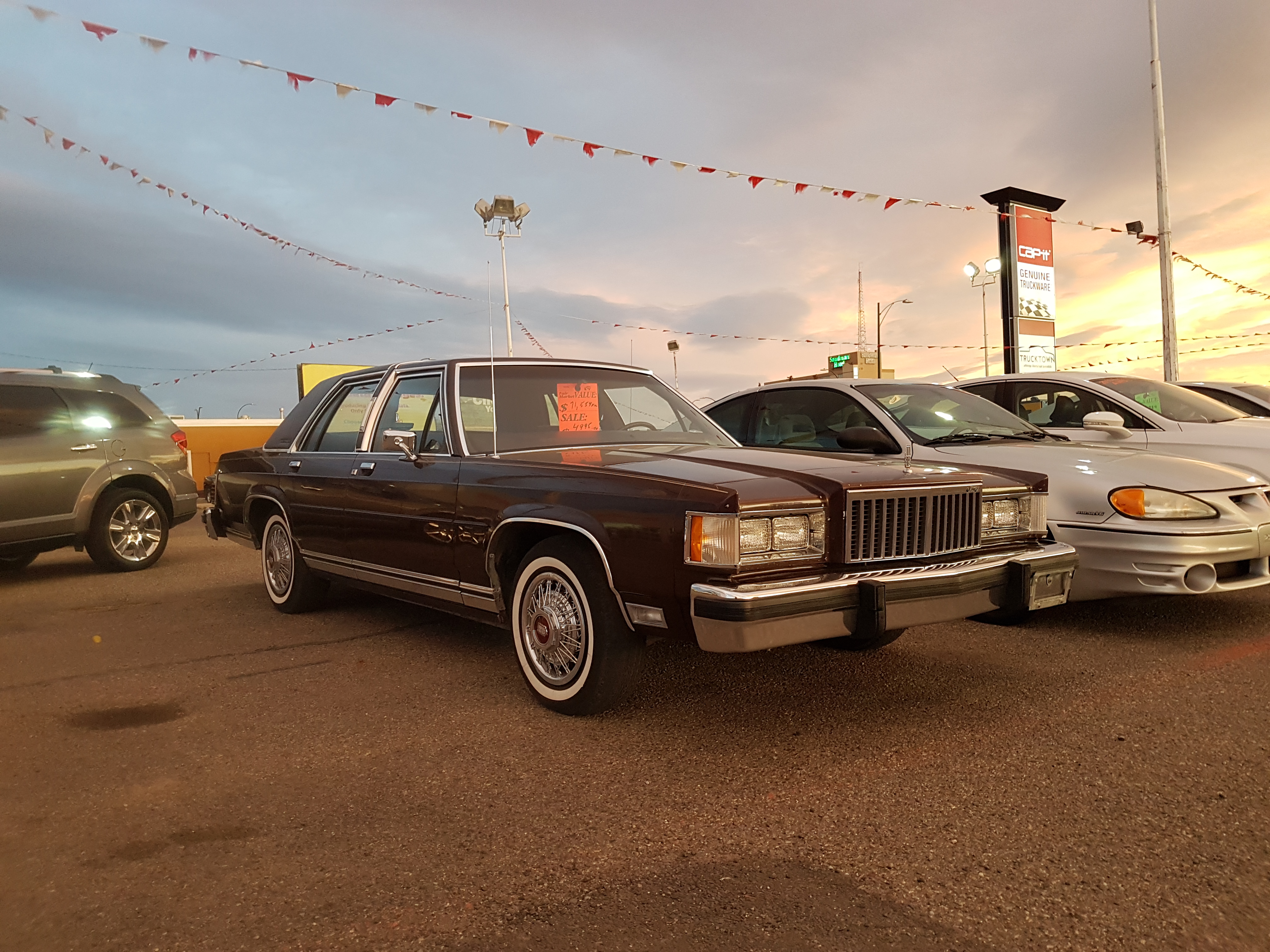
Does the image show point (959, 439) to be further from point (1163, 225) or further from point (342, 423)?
point (1163, 225)

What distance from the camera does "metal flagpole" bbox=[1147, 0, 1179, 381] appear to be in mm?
15164

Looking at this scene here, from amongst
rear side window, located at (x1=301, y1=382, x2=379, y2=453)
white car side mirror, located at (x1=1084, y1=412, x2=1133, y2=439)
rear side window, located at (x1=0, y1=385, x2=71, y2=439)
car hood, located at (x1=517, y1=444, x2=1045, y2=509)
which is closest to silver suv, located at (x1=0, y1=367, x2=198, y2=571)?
rear side window, located at (x1=0, y1=385, x2=71, y2=439)

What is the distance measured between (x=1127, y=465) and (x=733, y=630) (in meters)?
3.31

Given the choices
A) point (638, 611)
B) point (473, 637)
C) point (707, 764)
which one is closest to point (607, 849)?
point (707, 764)

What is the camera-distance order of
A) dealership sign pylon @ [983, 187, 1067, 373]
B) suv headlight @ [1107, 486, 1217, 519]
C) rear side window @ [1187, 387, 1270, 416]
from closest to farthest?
suv headlight @ [1107, 486, 1217, 519] < rear side window @ [1187, 387, 1270, 416] < dealership sign pylon @ [983, 187, 1067, 373]

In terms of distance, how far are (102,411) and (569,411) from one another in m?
5.86

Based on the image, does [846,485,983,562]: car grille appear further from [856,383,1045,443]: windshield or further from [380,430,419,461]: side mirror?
[380,430,419,461]: side mirror

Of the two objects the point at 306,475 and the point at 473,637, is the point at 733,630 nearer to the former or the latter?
the point at 473,637

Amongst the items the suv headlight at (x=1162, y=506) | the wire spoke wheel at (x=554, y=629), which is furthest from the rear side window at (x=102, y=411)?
the suv headlight at (x=1162, y=506)

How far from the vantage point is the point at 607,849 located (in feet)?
7.94

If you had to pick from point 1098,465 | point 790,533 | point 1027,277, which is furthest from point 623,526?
point 1027,277

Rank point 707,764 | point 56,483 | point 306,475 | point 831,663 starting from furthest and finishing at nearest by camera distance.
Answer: point 56,483 → point 306,475 → point 831,663 → point 707,764

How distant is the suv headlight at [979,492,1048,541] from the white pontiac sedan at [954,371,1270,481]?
2682 mm

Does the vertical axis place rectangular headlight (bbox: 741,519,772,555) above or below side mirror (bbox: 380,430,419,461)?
below
